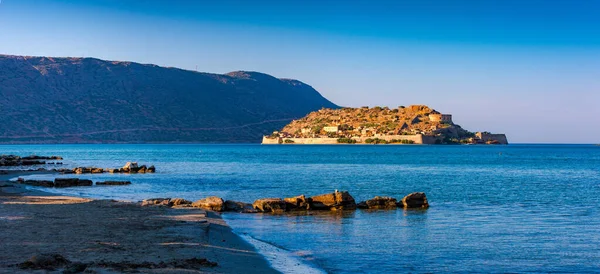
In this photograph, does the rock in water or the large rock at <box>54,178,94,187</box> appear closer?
the rock in water

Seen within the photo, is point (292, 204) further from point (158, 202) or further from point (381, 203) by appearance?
point (158, 202)

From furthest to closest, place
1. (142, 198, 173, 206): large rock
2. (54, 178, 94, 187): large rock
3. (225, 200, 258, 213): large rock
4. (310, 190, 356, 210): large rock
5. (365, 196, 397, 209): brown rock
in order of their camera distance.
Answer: (54, 178, 94, 187): large rock, (365, 196, 397, 209): brown rock, (310, 190, 356, 210): large rock, (142, 198, 173, 206): large rock, (225, 200, 258, 213): large rock

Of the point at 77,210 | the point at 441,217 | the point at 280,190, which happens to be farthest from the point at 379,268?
the point at 280,190

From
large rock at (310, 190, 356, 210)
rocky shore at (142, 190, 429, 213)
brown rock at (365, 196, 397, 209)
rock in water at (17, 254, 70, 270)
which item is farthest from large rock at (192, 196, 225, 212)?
rock in water at (17, 254, 70, 270)

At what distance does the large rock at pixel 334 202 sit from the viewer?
3072 centimetres

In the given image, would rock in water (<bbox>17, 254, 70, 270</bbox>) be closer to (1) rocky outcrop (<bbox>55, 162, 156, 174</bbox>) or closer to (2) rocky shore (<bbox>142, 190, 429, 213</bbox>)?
(2) rocky shore (<bbox>142, 190, 429, 213</bbox>)

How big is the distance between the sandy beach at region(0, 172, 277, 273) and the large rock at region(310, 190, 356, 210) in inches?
225

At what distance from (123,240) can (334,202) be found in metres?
15.1

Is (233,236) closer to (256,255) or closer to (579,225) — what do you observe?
(256,255)

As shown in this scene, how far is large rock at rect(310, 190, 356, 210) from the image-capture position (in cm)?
3072

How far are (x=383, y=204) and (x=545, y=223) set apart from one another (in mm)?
8693

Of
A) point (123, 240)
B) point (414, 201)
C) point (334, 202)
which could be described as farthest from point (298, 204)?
point (123, 240)

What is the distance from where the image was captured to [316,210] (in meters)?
30.1

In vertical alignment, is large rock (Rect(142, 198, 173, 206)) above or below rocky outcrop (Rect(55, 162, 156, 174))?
below
